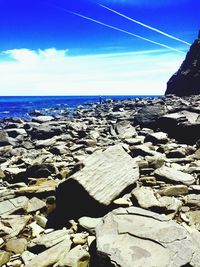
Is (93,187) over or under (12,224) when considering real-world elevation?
over

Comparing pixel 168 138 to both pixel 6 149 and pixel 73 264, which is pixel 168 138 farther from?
pixel 73 264

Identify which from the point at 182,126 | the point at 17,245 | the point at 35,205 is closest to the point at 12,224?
the point at 17,245

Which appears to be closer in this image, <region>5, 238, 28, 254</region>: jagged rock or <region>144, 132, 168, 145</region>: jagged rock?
<region>5, 238, 28, 254</region>: jagged rock

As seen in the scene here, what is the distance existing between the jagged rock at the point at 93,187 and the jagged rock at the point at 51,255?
1.28 meters

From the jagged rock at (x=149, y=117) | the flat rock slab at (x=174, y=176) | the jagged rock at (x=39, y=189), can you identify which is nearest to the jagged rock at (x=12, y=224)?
→ the jagged rock at (x=39, y=189)

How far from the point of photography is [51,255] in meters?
5.65

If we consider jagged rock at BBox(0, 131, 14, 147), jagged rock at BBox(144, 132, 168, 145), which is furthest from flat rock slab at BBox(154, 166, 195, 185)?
jagged rock at BBox(0, 131, 14, 147)

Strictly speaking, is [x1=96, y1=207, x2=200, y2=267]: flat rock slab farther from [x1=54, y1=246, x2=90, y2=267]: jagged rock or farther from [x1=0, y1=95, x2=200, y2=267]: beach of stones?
[x1=54, y1=246, x2=90, y2=267]: jagged rock

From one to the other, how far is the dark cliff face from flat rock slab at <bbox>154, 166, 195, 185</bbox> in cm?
7025

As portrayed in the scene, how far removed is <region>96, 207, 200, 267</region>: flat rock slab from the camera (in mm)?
4676

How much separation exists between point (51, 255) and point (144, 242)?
1691mm

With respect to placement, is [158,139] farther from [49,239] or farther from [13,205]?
[49,239]

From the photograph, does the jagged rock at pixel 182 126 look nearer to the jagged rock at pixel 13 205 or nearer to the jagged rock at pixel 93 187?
the jagged rock at pixel 93 187

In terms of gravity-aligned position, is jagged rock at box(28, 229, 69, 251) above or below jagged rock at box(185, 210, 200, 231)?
below
